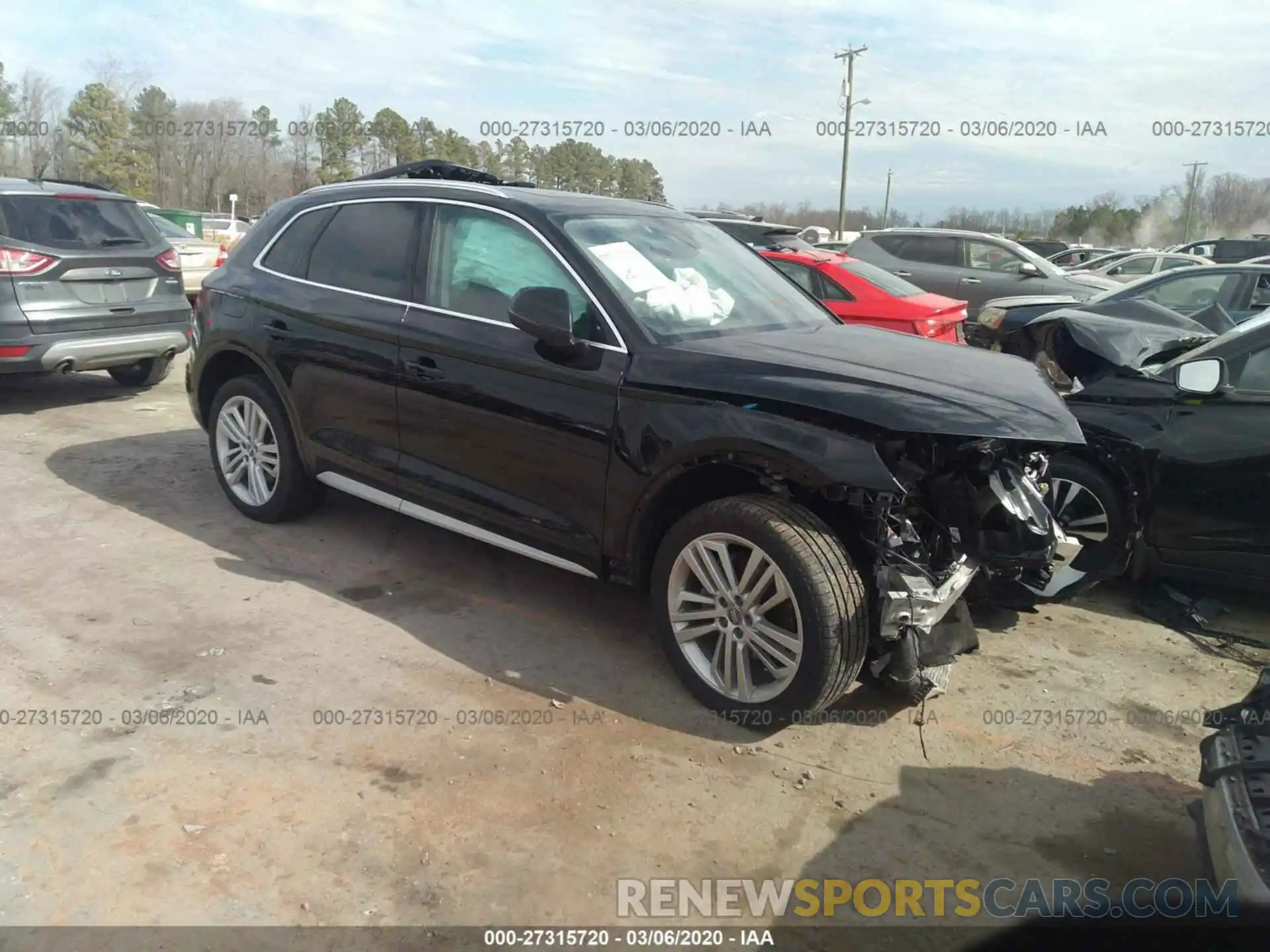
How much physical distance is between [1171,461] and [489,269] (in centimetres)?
335

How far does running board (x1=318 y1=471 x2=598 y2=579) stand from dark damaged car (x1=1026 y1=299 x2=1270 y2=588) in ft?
7.54

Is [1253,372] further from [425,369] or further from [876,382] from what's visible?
[425,369]

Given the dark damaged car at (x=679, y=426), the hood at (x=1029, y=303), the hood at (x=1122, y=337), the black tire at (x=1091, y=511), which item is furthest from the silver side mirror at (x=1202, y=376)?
the hood at (x=1029, y=303)

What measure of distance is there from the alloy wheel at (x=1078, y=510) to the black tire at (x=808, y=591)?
78.7 inches

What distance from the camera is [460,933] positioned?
254cm

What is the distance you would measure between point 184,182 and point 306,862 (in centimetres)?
5477

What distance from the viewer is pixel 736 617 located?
3518 millimetres

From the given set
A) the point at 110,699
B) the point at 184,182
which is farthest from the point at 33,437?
the point at 184,182

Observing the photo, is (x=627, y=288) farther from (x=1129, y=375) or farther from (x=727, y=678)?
(x=1129, y=375)

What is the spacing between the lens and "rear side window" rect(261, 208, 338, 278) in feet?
16.5

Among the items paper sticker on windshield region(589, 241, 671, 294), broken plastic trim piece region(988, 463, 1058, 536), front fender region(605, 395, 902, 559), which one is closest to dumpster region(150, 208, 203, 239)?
paper sticker on windshield region(589, 241, 671, 294)

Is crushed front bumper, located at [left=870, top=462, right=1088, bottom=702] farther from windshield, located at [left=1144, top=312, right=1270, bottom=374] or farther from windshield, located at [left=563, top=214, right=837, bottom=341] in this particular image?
windshield, located at [left=1144, top=312, right=1270, bottom=374]

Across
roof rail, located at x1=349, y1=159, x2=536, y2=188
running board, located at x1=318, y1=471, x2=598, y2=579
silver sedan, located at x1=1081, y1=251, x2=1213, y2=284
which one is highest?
silver sedan, located at x1=1081, y1=251, x2=1213, y2=284

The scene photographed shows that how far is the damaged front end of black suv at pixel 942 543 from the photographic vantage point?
3.31 meters
